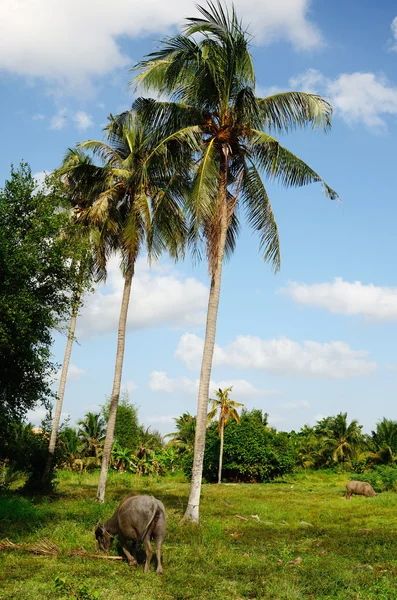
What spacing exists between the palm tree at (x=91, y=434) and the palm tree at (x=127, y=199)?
27291 mm

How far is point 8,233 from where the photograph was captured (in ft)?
57.8

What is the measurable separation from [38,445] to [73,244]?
15750 millimetres

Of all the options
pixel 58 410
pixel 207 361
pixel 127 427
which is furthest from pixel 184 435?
pixel 207 361

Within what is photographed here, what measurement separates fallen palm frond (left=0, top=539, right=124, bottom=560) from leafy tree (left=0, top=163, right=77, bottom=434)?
487cm

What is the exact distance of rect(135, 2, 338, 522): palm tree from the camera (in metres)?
20.1

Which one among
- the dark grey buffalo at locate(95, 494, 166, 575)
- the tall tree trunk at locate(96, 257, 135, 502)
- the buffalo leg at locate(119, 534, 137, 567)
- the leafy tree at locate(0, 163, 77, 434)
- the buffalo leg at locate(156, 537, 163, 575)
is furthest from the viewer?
the tall tree trunk at locate(96, 257, 135, 502)

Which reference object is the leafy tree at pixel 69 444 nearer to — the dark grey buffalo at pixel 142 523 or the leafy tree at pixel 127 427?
the leafy tree at pixel 127 427

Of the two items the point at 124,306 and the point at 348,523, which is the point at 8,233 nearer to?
the point at 124,306

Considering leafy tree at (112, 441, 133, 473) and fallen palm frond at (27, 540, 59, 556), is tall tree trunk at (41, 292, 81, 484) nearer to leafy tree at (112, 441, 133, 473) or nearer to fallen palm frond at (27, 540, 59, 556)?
fallen palm frond at (27, 540, 59, 556)

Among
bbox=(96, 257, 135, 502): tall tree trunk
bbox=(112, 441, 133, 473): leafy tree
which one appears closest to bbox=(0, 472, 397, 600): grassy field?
bbox=(96, 257, 135, 502): tall tree trunk

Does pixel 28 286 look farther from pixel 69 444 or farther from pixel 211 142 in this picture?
pixel 69 444

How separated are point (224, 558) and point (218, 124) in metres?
14.0

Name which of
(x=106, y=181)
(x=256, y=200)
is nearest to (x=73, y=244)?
(x=256, y=200)

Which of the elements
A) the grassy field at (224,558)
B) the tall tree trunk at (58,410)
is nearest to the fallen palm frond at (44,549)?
the grassy field at (224,558)
